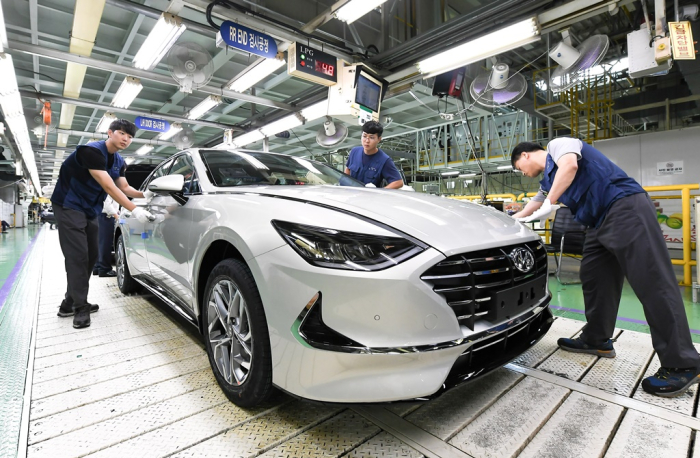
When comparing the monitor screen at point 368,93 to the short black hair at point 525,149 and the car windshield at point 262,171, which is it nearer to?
the car windshield at point 262,171

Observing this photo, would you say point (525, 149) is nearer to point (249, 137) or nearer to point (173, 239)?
point (173, 239)

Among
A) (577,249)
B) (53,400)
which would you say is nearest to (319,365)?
(53,400)

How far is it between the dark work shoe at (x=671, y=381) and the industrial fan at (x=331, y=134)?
752 centimetres

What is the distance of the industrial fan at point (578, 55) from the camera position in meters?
4.51

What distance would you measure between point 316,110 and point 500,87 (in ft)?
12.8

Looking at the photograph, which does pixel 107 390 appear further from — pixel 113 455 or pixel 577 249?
pixel 577 249

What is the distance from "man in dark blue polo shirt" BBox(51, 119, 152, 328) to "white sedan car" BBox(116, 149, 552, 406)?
143cm

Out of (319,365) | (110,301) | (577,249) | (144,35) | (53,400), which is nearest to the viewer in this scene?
(319,365)

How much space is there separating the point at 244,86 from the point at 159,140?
6956mm

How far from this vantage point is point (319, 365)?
118 centimetres

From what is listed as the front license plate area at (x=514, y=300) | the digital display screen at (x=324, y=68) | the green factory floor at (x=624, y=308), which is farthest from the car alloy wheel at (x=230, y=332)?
the digital display screen at (x=324, y=68)

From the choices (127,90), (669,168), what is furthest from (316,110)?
(669,168)

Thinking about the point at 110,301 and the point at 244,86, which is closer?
the point at 110,301

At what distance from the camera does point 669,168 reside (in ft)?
24.1
